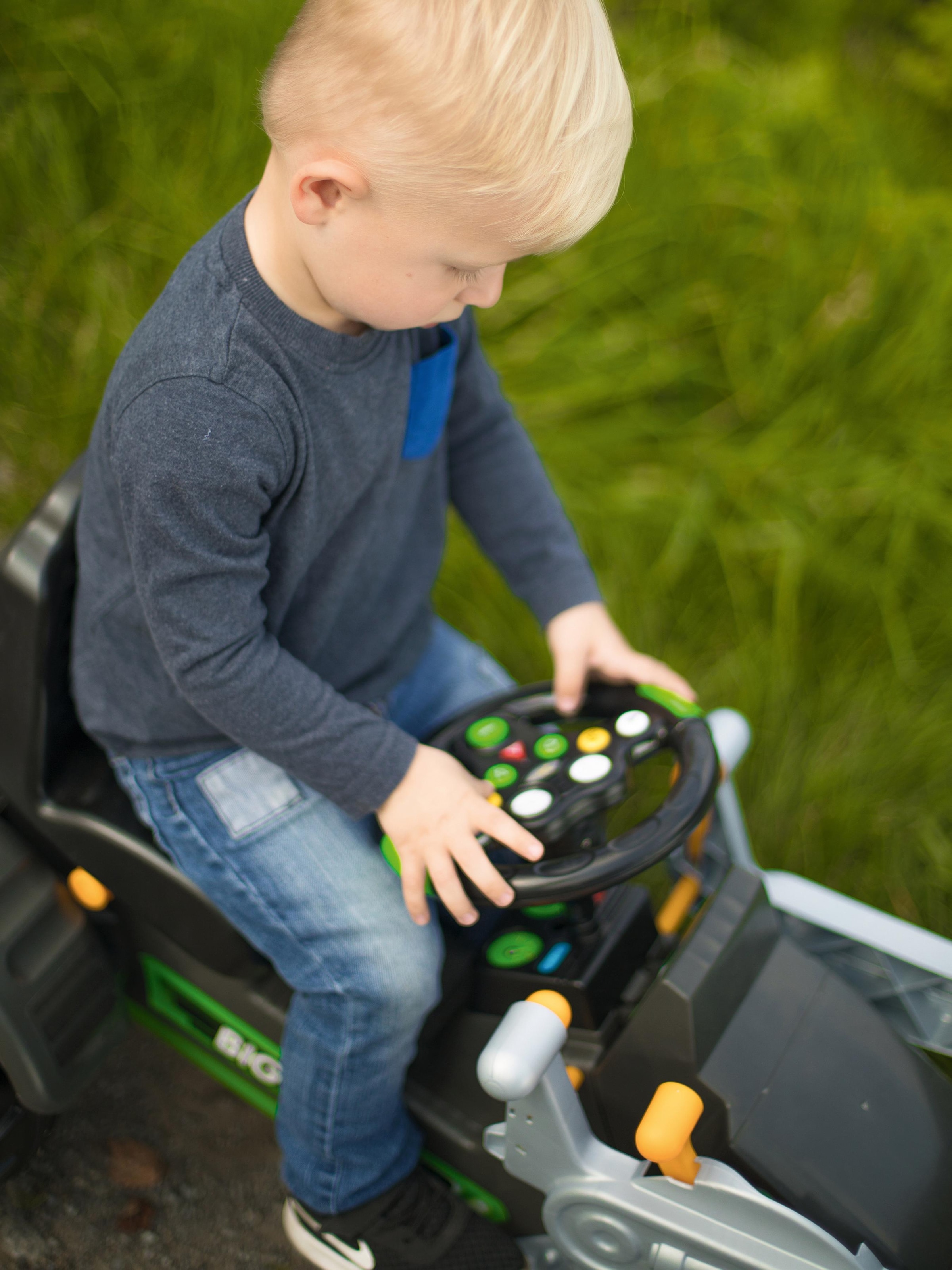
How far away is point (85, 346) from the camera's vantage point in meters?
1.77

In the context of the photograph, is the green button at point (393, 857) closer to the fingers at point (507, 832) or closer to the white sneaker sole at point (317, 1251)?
the fingers at point (507, 832)

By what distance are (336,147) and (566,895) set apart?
0.54m

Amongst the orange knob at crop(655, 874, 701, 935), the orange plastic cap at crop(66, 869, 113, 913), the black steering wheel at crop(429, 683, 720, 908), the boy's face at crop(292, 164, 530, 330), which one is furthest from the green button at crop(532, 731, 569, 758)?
the orange plastic cap at crop(66, 869, 113, 913)

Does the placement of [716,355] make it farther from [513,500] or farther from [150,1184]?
[150,1184]

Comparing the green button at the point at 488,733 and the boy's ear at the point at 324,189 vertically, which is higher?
the boy's ear at the point at 324,189

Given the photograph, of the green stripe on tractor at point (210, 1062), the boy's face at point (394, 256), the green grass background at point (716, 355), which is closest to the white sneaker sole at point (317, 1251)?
the green stripe on tractor at point (210, 1062)

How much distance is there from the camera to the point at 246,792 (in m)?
0.94

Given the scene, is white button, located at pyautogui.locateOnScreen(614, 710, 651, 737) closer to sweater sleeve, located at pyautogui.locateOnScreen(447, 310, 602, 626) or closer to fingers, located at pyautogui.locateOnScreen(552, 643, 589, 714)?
fingers, located at pyautogui.locateOnScreen(552, 643, 589, 714)

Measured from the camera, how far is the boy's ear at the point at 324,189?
673 mm

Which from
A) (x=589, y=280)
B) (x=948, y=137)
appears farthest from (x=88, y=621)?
(x=948, y=137)

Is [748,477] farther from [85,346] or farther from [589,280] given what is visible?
[85,346]

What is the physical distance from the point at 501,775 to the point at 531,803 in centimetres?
5

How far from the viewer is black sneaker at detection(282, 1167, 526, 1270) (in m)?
1.00

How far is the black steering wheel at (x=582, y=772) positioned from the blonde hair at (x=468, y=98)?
0.42m
